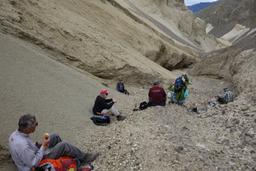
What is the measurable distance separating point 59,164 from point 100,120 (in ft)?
11.5

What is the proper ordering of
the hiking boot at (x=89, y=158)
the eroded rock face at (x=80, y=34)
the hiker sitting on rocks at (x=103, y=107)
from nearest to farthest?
the hiking boot at (x=89, y=158), the hiker sitting on rocks at (x=103, y=107), the eroded rock face at (x=80, y=34)

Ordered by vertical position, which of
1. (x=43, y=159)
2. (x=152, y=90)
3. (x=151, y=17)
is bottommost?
(x=43, y=159)

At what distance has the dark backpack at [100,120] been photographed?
31.0 feet

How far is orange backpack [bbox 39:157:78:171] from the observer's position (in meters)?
5.91

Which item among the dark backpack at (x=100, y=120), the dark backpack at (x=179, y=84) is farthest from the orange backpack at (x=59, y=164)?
Answer: the dark backpack at (x=179, y=84)

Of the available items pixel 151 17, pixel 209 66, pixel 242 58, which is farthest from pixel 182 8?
pixel 242 58

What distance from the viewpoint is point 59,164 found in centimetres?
604

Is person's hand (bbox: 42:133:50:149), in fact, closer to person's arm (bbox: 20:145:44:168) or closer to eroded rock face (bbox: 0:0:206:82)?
person's arm (bbox: 20:145:44:168)

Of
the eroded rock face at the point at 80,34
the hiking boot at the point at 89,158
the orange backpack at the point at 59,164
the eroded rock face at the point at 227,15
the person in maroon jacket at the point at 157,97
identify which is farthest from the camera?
the eroded rock face at the point at 227,15

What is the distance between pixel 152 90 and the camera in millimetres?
10867

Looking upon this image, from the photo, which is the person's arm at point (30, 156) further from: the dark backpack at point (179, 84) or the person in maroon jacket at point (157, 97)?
the dark backpack at point (179, 84)

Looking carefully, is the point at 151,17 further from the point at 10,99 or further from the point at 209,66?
the point at 10,99

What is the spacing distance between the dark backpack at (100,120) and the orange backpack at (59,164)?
3065 mm

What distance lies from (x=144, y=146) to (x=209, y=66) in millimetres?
18670
